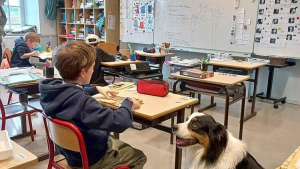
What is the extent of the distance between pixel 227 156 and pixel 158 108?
459mm

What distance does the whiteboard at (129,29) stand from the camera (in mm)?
5807

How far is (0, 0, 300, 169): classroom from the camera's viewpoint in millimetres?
1278

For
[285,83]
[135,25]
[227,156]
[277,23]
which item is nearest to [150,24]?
[135,25]

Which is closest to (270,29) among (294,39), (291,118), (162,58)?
(294,39)

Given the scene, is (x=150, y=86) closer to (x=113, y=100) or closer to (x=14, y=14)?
(x=113, y=100)

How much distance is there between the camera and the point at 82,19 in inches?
266

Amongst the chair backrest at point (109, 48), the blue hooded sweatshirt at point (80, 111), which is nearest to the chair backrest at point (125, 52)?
the chair backrest at point (109, 48)

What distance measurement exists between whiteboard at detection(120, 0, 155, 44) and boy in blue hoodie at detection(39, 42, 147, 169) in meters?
4.46

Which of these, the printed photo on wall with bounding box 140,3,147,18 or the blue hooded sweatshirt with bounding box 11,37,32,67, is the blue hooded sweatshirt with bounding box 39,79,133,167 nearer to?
the blue hooded sweatshirt with bounding box 11,37,32,67

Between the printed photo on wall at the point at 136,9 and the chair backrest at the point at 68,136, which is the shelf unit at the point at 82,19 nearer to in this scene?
the printed photo on wall at the point at 136,9

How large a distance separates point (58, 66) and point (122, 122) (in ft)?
1.32

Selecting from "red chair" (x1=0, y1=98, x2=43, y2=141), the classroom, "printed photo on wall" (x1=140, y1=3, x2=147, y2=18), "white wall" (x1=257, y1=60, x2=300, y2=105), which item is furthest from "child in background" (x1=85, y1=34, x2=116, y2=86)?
"white wall" (x1=257, y1=60, x2=300, y2=105)

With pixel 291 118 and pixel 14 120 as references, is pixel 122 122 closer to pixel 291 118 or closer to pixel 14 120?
pixel 14 120

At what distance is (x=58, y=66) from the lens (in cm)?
128
